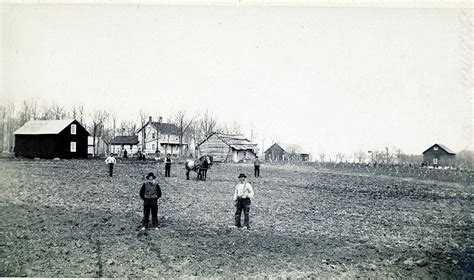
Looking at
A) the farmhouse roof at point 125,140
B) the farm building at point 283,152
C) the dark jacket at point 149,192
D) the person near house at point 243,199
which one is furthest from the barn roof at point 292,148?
the dark jacket at point 149,192

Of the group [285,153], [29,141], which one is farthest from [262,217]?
[285,153]

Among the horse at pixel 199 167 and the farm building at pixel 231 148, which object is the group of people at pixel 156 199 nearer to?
the horse at pixel 199 167

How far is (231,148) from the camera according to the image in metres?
42.0

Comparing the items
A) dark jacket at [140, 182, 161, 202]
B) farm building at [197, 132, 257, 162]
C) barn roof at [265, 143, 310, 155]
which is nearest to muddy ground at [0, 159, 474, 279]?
dark jacket at [140, 182, 161, 202]

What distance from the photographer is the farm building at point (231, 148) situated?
137 ft

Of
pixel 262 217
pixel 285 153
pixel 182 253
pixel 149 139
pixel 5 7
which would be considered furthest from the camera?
pixel 285 153

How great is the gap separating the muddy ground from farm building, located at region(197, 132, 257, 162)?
82.5 ft

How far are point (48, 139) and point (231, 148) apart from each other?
19.1 metres

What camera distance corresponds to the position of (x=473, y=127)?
38.5 feet

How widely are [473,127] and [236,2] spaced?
875cm

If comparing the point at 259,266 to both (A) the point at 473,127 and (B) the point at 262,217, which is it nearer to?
(B) the point at 262,217

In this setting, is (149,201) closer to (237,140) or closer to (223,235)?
(223,235)

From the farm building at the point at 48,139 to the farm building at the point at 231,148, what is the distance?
50.5 ft

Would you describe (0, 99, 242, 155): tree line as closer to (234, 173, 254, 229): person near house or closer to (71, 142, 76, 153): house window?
(71, 142, 76, 153): house window
